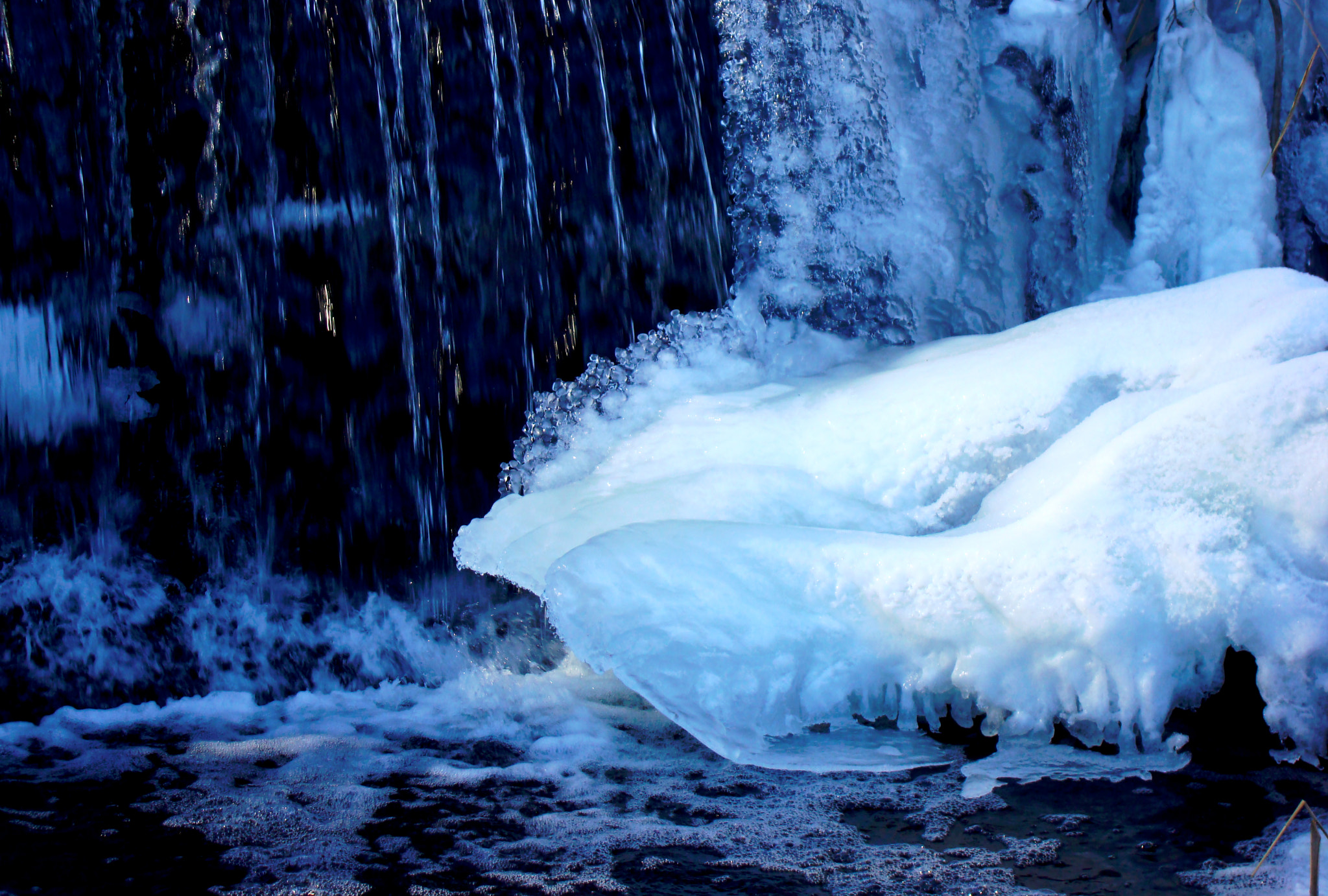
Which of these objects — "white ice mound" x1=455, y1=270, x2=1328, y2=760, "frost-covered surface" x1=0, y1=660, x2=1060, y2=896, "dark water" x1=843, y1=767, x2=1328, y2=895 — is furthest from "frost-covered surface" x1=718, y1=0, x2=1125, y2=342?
"dark water" x1=843, y1=767, x2=1328, y2=895

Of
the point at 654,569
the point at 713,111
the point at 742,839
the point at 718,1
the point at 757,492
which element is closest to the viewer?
the point at 742,839

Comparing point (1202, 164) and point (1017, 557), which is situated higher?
point (1202, 164)

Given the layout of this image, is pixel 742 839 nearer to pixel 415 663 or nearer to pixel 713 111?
pixel 415 663

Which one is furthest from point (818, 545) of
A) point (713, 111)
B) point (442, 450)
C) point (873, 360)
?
point (713, 111)

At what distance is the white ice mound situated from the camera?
73.1 inches

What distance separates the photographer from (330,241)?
3.55 meters

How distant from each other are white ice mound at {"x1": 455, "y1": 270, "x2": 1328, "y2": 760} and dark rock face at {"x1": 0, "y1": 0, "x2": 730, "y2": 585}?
1.36 metres

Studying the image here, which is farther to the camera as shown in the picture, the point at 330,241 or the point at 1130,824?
the point at 330,241

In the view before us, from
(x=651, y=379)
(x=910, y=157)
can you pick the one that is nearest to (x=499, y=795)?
(x=651, y=379)

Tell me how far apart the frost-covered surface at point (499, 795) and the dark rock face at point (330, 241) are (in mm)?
926

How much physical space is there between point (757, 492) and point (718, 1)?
1.99m

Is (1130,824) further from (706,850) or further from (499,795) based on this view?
(499,795)

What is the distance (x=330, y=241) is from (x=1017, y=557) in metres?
2.65

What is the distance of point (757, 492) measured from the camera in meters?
2.49
